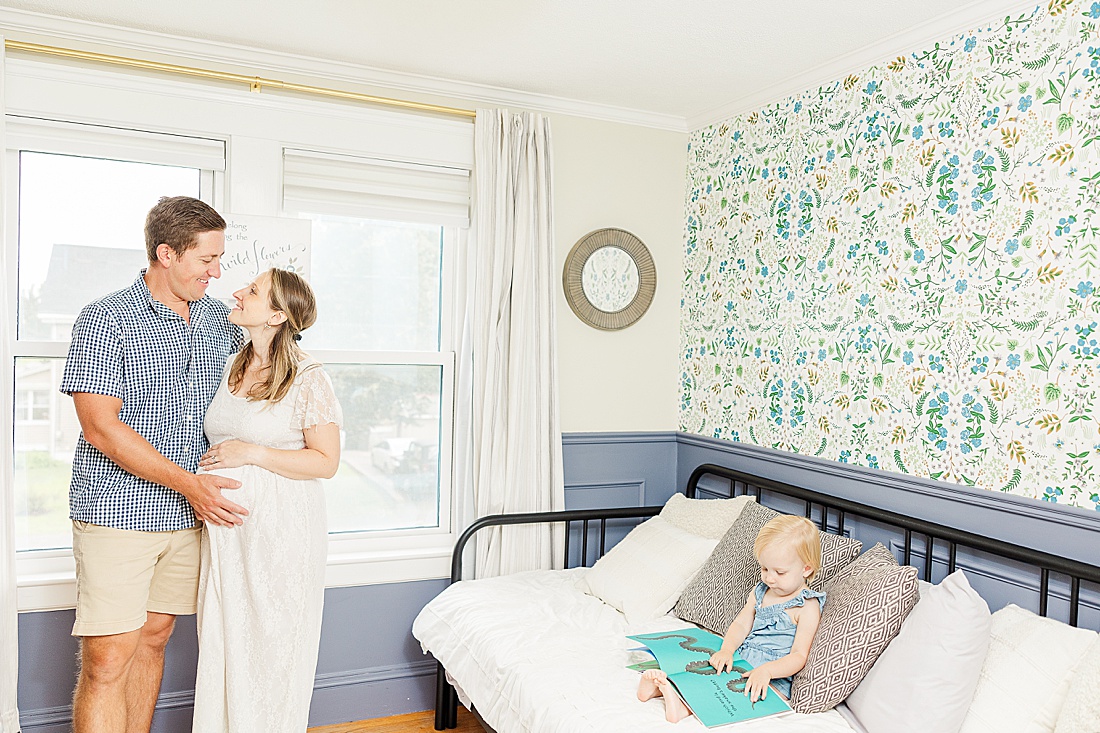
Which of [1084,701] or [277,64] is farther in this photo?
[277,64]

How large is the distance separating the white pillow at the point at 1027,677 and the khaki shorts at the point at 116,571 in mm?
2109

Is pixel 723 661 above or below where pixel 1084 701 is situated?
below

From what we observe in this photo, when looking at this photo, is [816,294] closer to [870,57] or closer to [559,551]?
[870,57]

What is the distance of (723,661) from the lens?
2.18 meters

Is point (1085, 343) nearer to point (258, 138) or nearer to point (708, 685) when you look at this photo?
point (708, 685)

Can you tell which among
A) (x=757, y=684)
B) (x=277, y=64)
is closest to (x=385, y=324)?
(x=277, y=64)

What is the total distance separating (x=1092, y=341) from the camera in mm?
2100

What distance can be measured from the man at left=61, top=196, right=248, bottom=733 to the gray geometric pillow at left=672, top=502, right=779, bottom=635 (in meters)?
1.41

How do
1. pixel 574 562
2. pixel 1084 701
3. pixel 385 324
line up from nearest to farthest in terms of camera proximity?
1. pixel 1084 701
2. pixel 385 324
3. pixel 574 562

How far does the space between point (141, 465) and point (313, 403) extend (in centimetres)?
48

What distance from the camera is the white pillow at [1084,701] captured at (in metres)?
1.67

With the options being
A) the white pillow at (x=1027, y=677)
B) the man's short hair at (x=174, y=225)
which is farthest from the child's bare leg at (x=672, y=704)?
the man's short hair at (x=174, y=225)

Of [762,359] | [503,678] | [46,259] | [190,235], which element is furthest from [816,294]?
[46,259]

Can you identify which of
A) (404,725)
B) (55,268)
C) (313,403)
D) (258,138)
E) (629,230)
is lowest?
(404,725)
